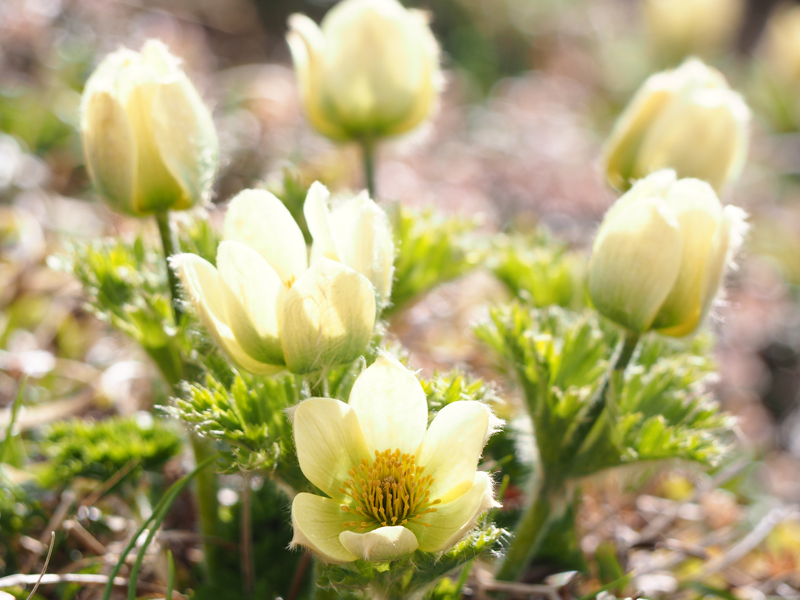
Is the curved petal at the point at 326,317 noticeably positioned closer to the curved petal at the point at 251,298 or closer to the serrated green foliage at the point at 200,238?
the curved petal at the point at 251,298

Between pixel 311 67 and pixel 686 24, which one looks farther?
pixel 686 24

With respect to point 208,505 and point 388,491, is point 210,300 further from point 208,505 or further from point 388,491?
point 208,505

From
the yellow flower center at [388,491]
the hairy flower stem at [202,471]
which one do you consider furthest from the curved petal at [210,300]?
the hairy flower stem at [202,471]

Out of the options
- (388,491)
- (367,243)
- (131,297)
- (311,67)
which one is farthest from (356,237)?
(311,67)

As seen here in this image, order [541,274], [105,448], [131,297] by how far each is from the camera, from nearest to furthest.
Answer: [131,297]
[105,448]
[541,274]

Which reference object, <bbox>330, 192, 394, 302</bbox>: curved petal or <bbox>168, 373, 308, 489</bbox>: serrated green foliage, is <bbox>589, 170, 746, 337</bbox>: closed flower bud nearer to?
<bbox>330, 192, 394, 302</bbox>: curved petal

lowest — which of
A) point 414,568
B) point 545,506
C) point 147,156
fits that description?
point 545,506
